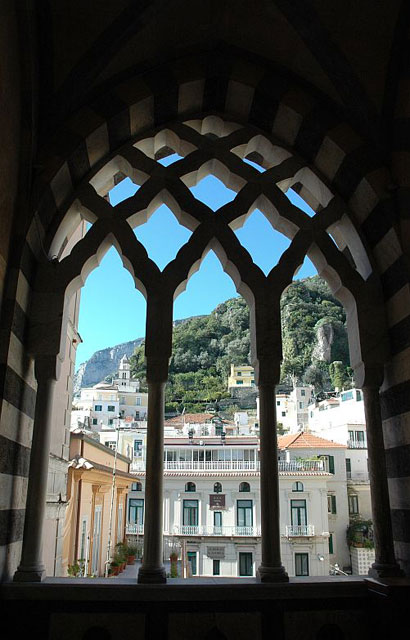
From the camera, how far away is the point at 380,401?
438 centimetres

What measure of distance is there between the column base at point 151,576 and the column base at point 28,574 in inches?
28.2

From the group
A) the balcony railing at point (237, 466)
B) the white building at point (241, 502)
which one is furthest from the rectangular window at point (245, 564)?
the balcony railing at point (237, 466)

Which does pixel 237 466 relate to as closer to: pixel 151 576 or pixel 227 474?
pixel 227 474

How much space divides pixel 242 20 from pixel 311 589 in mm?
4878

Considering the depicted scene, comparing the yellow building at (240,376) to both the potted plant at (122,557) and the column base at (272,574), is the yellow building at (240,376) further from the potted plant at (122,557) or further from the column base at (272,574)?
the column base at (272,574)

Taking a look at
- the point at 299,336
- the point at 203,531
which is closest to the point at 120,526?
the point at 203,531

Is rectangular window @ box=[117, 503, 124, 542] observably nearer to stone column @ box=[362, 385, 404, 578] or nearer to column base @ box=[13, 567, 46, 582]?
column base @ box=[13, 567, 46, 582]

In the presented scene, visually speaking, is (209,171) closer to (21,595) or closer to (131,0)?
(131,0)

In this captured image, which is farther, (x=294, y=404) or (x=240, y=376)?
(x=240, y=376)

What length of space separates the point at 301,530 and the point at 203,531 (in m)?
3.95

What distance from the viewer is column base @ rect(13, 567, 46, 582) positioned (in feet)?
11.7

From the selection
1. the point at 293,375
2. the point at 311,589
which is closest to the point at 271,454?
the point at 311,589

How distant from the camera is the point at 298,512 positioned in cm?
1856

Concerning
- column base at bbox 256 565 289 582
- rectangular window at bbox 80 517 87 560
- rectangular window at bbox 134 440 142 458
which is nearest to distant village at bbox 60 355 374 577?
rectangular window at bbox 80 517 87 560
